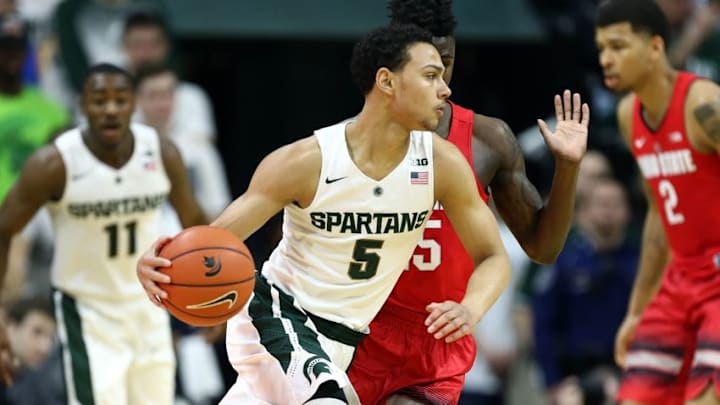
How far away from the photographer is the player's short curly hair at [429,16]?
7.91 metres

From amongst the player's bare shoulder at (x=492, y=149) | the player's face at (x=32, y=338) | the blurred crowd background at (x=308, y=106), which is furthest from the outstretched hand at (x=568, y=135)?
the player's face at (x=32, y=338)

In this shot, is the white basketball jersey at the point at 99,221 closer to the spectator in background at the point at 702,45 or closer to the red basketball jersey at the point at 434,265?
the red basketball jersey at the point at 434,265

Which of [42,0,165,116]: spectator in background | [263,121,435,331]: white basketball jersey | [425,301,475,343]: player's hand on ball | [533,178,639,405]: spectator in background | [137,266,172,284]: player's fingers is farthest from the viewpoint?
[42,0,165,116]: spectator in background

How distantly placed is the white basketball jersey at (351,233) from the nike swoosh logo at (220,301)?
50 cm

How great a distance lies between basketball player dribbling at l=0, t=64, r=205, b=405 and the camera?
9578 millimetres

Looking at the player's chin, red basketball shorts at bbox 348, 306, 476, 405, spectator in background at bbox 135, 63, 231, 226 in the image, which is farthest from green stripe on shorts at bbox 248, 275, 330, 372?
spectator in background at bbox 135, 63, 231, 226

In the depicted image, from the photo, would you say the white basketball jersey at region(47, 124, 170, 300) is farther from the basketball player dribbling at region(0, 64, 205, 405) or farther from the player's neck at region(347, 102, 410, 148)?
the player's neck at region(347, 102, 410, 148)

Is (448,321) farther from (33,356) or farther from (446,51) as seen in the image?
(33,356)

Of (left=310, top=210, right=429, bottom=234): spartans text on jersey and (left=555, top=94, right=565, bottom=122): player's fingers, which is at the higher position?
(left=555, top=94, right=565, bottom=122): player's fingers

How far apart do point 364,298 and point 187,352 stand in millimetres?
4560

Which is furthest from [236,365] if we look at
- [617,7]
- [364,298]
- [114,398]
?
[617,7]

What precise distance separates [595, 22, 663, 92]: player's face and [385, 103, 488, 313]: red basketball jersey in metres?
1.62

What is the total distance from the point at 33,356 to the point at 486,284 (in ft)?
14.9

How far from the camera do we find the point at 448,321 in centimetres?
697
